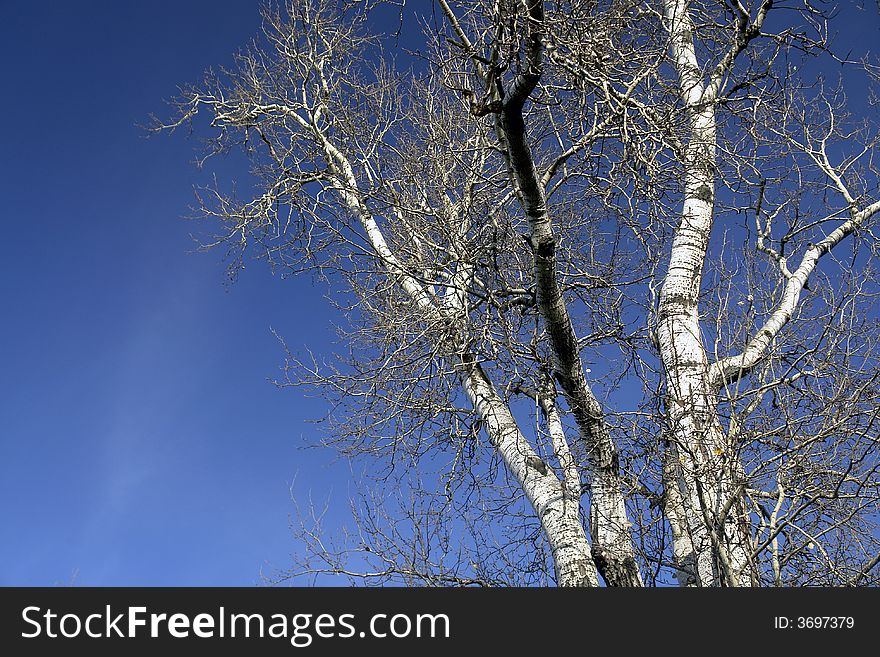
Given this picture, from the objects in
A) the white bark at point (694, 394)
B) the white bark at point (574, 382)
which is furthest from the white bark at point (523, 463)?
the white bark at point (694, 394)

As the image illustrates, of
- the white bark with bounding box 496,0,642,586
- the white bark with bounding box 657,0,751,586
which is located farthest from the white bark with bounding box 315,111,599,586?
the white bark with bounding box 657,0,751,586

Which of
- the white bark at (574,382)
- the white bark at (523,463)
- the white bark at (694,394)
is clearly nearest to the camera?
the white bark at (694,394)

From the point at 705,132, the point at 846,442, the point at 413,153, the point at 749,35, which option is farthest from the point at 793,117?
the point at 846,442

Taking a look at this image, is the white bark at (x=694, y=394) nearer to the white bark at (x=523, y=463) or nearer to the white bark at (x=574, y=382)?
the white bark at (x=574, y=382)

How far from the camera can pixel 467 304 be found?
5.87 metres

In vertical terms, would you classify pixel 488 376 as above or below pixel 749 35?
below

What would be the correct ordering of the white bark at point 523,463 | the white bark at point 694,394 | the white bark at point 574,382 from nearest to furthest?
1. the white bark at point 694,394
2. the white bark at point 574,382
3. the white bark at point 523,463

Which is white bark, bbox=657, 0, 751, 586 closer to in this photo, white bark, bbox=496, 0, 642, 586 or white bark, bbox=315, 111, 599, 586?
white bark, bbox=496, 0, 642, 586

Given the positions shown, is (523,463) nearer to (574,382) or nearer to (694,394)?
(574,382)

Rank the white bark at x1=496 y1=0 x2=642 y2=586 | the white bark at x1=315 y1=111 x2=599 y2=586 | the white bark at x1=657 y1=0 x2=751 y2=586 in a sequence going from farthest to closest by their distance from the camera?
the white bark at x1=315 y1=111 x2=599 y2=586, the white bark at x1=496 y1=0 x2=642 y2=586, the white bark at x1=657 y1=0 x2=751 y2=586

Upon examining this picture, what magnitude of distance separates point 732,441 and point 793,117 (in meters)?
5.33

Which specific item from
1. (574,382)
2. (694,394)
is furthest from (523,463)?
(694,394)
